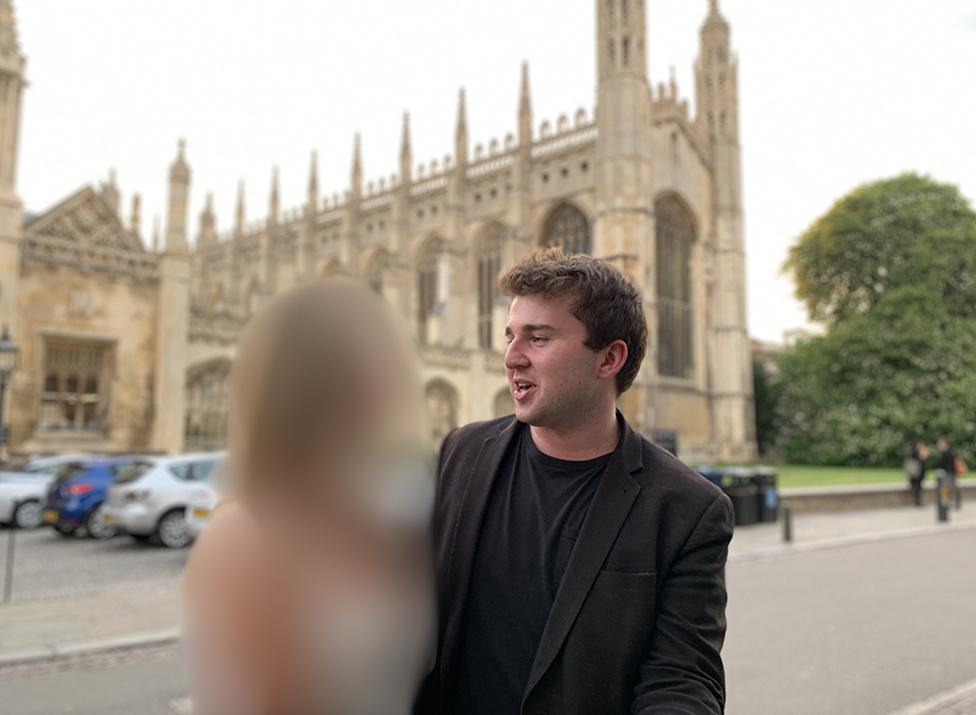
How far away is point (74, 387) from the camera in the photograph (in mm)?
17625

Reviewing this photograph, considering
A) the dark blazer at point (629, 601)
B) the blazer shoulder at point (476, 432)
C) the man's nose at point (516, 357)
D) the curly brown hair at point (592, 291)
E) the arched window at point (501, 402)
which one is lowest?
the dark blazer at point (629, 601)

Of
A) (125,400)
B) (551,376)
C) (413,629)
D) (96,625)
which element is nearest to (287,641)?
(413,629)

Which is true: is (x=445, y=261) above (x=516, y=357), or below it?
above

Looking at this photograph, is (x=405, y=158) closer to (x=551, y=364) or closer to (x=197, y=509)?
(x=197, y=509)

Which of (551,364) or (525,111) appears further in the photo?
(525,111)

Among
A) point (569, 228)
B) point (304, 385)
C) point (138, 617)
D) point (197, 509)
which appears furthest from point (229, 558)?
point (569, 228)

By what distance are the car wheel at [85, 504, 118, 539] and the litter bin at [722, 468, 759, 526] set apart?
1044 cm

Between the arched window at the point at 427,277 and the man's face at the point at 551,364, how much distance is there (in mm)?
38975

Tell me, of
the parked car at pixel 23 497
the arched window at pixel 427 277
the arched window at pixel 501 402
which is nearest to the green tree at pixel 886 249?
the arched window at pixel 501 402

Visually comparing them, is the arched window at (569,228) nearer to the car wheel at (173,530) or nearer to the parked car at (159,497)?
the parked car at (159,497)

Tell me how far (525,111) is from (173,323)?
24465 mm

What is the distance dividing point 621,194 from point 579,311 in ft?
104

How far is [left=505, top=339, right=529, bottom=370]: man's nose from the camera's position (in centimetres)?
150

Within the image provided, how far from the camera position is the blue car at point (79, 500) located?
11.2 metres
